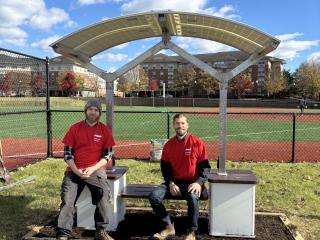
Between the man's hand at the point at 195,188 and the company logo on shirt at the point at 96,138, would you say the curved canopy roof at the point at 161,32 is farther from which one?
the man's hand at the point at 195,188

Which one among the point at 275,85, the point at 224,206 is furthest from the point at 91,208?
the point at 275,85

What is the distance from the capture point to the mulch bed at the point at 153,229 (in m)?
4.98

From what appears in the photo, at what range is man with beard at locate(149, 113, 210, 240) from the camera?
4848mm

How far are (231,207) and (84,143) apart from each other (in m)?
2.05

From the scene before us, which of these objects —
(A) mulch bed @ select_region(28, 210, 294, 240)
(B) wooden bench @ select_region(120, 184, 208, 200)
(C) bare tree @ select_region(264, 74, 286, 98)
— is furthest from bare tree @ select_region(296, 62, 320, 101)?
(B) wooden bench @ select_region(120, 184, 208, 200)

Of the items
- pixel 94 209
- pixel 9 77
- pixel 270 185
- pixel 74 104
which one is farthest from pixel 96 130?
pixel 74 104

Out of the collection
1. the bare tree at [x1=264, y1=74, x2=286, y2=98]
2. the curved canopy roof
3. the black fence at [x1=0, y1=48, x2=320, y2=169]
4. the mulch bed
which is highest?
the bare tree at [x1=264, y1=74, x2=286, y2=98]

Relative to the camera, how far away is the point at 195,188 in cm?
476

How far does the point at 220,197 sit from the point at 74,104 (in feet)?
152

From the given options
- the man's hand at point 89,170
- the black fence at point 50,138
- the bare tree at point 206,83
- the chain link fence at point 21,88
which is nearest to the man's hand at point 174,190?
the man's hand at point 89,170

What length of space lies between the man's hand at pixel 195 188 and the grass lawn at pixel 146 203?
1608 millimetres

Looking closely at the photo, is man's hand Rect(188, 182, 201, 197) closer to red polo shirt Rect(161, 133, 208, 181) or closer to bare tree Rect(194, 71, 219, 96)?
red polo shirt Rect(161, 133, 208, 181)

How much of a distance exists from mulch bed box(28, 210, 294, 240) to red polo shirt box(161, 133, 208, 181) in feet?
2.52

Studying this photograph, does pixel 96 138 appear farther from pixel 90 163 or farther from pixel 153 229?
pixel 153 229
